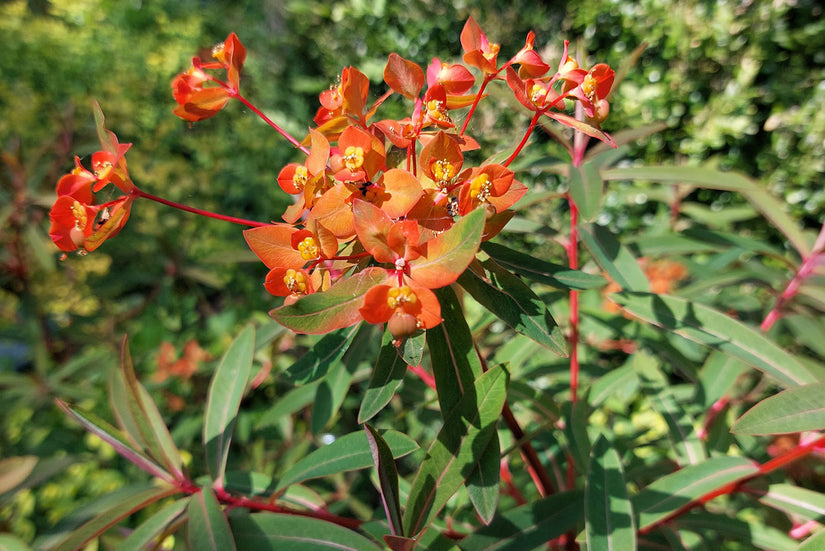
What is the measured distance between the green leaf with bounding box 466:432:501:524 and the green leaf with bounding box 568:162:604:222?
16.9 inches

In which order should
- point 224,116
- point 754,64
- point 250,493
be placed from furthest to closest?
point 224,116, point 754,64, point 250,493

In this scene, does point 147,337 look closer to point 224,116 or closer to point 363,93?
point 224,116

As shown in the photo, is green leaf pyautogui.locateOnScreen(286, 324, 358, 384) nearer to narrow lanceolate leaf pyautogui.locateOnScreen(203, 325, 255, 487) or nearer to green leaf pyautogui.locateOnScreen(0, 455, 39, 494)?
narrow lanceolate leaf pyautogui.locateOnScreen(203, 325, 255, 487)

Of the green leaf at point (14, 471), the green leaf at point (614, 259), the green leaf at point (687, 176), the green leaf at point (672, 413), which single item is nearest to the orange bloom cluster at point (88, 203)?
the green leaf at point (14, 471)

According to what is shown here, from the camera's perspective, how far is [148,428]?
0.86 meters

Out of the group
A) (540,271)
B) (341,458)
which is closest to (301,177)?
(540,271)

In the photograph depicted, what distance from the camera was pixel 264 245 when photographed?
1.94ft

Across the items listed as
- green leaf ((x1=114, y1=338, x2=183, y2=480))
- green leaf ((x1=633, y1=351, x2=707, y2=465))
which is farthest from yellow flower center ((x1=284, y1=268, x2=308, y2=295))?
green leaf ((x1=633, y1=351, x2=707, y2=465))

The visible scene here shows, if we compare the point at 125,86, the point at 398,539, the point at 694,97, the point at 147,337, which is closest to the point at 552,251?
the point at 694,97

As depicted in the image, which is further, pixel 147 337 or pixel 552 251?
pixel 147 337

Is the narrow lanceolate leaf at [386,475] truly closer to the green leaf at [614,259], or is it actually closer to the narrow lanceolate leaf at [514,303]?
the narrow lanceolate leaf at [514,303]

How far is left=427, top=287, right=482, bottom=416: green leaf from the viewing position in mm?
668

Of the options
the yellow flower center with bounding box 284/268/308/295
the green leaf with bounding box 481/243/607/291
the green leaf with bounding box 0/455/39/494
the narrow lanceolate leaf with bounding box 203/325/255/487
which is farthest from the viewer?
the green leaf with bounding box 0/455/39/494

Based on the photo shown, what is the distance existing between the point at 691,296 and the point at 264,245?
130 cm
